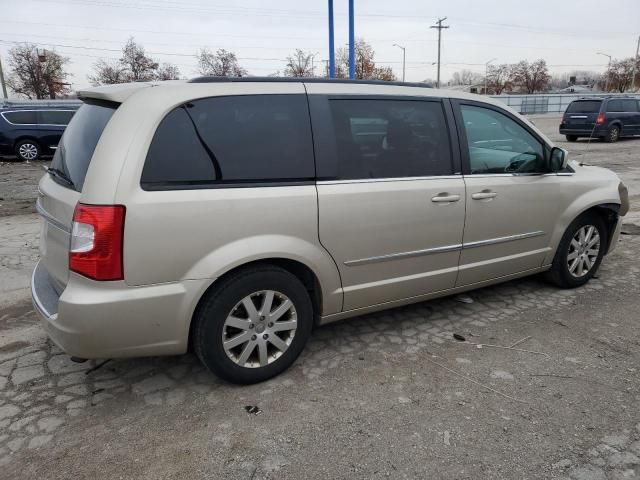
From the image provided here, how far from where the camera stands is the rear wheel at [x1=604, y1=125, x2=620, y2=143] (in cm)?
1903

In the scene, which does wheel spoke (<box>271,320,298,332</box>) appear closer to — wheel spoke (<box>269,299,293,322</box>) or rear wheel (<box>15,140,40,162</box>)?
wheel spoke (<box>269,299,293,322</box>)

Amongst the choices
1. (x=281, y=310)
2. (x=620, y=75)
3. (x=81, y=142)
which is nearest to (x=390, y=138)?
(x=281, y=310)

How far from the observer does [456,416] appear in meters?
2.67

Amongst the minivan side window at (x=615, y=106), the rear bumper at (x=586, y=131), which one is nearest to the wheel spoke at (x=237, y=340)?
the rear bumper at (x=586, y=131)

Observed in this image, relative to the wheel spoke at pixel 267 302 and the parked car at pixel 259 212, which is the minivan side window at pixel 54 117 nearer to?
the parked car at pixel 259 212

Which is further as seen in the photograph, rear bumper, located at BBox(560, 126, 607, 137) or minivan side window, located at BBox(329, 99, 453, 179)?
rear bumper, located at BBox(560, 126, 607, 137)

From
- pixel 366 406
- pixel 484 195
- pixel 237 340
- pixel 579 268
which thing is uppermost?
pixel 484 195

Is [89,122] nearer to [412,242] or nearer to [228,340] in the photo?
[228,340]

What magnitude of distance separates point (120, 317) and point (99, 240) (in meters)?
0.40

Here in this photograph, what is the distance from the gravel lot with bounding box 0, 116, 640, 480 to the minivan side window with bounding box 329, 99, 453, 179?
1.20m

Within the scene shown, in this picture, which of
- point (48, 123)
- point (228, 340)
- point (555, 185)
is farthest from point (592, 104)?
point (228, 340)

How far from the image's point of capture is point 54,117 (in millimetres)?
15266

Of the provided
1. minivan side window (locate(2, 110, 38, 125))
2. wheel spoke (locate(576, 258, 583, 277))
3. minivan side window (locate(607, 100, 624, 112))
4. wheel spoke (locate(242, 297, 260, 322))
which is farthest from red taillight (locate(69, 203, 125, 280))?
minivan side window (locate(607, 100, 624, 112))

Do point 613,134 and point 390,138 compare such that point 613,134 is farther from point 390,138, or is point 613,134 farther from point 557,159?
point 390,138
